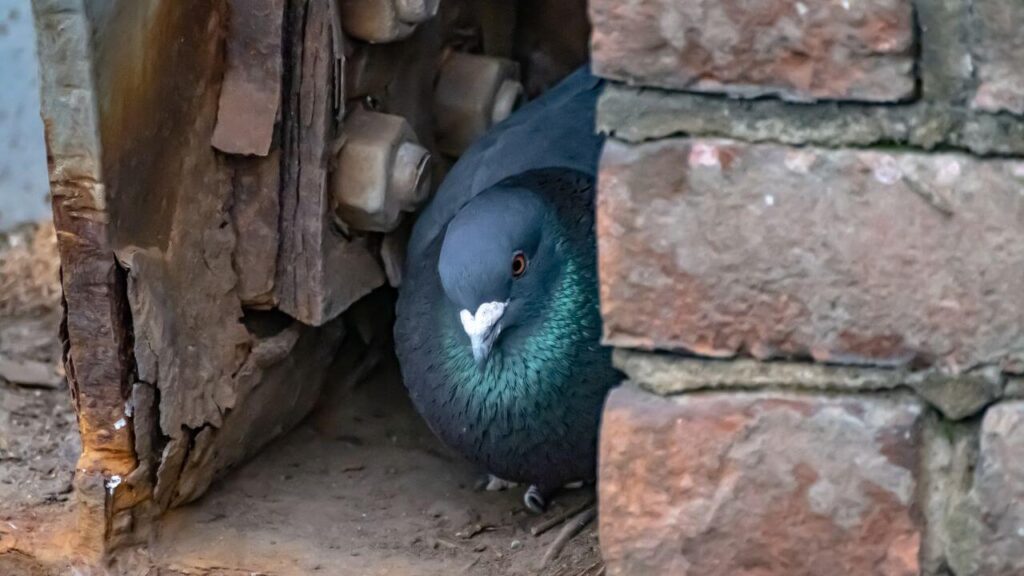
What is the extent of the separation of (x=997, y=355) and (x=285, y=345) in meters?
1.52

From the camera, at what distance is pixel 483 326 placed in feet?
7.38

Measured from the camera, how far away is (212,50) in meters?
2.31

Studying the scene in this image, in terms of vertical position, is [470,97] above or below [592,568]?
above

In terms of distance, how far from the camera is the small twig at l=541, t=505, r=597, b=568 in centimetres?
239

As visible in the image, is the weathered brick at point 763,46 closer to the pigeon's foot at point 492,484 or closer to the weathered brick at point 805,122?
the weathered brick at point 805,122

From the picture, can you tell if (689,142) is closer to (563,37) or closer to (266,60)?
(266,60)

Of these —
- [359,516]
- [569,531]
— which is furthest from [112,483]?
[569,531]

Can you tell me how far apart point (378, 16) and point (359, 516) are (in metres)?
0.91

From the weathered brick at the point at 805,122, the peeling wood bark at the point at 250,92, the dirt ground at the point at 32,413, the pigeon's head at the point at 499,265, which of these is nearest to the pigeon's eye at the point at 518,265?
the pigeon's head at the point at 499,265

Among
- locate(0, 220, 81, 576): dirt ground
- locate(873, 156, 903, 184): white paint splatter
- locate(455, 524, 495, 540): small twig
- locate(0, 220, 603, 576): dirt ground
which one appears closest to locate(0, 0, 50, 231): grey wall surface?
locate(0, 220, 81, 576): dirt ground

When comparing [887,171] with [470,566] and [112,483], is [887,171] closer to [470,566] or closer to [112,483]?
[470,566]

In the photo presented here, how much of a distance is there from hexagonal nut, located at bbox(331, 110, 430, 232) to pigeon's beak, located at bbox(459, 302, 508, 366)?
351mm

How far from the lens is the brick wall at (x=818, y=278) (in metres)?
1.25

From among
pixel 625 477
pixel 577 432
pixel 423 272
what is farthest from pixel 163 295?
pixel 625 477
